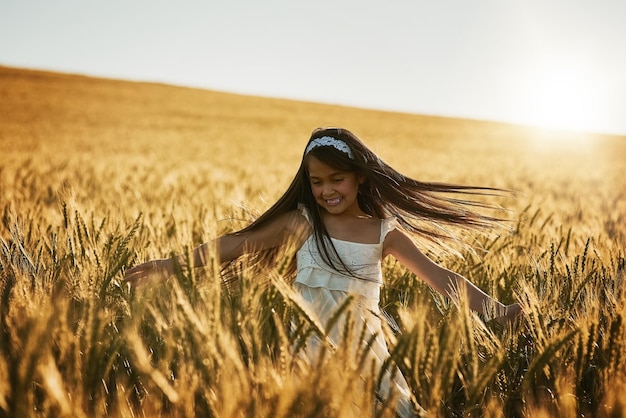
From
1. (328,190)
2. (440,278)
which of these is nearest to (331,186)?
(328,190)

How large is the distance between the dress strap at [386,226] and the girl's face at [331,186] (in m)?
0.13

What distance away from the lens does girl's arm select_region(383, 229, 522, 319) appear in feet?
5.33

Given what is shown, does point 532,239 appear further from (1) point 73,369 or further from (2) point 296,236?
(1) point 73,369

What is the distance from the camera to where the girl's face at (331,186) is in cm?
191

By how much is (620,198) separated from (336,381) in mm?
6238

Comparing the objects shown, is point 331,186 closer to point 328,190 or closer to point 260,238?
point 328,190

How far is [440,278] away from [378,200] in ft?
1.42

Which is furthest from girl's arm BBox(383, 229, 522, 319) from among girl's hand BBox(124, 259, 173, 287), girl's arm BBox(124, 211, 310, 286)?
girl's hand BBox(124, 259, 173, 287)

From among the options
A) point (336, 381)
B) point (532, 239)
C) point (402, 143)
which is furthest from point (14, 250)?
point (402, 143)

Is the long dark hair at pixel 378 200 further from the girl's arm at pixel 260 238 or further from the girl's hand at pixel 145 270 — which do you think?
the girl's hand at pixel 145 270

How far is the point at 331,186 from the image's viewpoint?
1921mm

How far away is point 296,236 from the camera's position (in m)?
1.93

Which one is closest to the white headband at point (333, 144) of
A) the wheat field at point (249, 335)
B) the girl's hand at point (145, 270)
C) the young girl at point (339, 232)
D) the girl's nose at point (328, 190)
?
the young girl at point (339, 232)

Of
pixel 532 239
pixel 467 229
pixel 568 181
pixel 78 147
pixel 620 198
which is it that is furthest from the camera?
pixel 78 147
